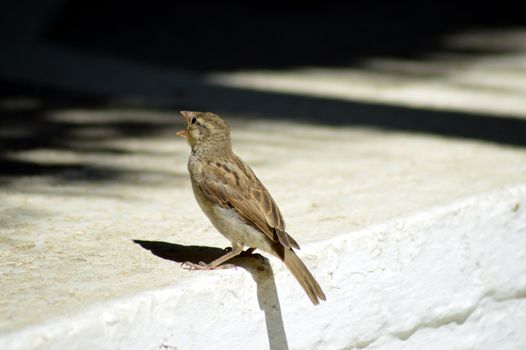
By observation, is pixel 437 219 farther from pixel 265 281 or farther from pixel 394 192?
pixel 265 281

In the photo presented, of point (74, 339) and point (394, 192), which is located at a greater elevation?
point (394, 192)

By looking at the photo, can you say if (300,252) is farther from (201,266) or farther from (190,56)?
(190,56)

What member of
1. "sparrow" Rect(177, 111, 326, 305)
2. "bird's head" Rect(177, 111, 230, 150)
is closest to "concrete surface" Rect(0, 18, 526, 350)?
"sparrow" Rect(177, 111, 326, 305)

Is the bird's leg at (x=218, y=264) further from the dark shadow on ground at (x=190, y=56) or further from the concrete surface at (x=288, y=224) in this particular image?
the dark shadow on ground at (x=190, y=56)

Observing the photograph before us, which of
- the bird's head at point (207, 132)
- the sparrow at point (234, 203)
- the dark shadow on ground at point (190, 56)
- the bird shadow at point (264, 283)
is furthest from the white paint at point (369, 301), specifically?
the dark shadow on ground at point (190, 56)

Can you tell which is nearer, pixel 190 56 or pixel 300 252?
pixel 300 252

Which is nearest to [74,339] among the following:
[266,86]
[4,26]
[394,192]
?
[394,192]

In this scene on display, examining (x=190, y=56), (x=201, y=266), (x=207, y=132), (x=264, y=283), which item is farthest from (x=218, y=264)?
(x=190, y=56)
